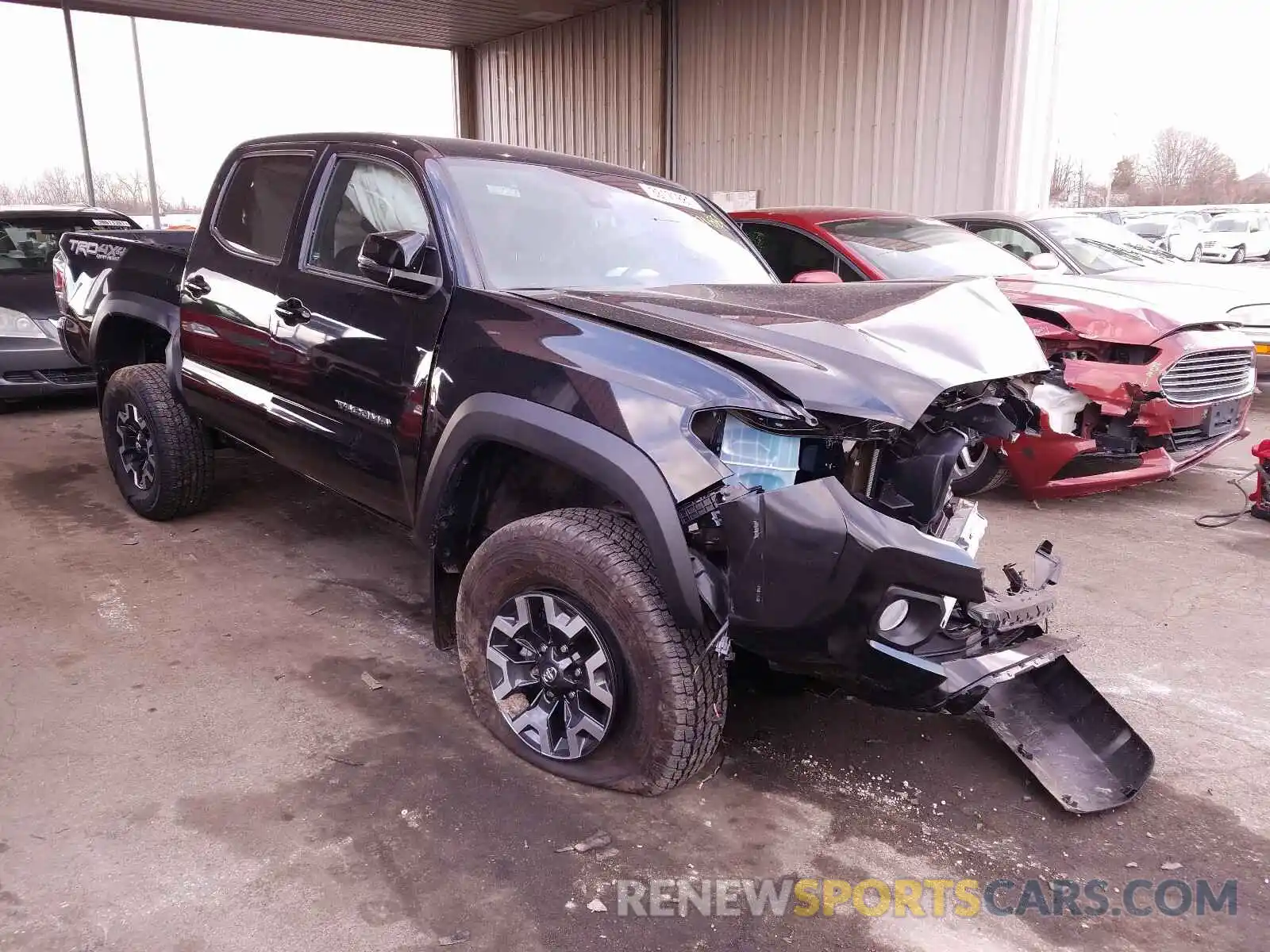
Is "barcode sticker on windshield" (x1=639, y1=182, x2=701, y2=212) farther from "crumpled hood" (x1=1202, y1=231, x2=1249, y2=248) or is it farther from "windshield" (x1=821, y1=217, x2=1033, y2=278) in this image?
"crumpled hood" (x1=1202, y1=231, x2=1249, y2=248)

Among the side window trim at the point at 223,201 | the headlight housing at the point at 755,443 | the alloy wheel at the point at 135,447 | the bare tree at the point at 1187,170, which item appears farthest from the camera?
the bare tree at the point at 1187,170

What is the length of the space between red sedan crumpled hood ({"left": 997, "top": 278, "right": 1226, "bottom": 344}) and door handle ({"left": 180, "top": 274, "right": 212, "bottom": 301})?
4.23 m

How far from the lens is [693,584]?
229 centimetres

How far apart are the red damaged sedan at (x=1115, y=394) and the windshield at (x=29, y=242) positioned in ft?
22.1

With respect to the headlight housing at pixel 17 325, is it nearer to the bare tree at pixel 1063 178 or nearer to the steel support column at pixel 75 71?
the steel support column at pixel 75 71

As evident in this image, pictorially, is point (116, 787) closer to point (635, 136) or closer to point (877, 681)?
point (877, 681)

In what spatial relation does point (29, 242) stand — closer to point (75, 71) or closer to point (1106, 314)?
point (75, 71)

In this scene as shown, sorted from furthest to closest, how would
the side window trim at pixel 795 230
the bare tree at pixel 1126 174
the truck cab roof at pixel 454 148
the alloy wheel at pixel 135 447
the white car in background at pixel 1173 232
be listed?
the bare tree at pixel 1126 174, the white car in background at pixel 1173 232, the side window trim at pixel 795 230, the alloy wheel at pixel 135 447, the truck cab roof at pixel 454 148

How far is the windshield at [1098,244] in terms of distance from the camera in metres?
6.92

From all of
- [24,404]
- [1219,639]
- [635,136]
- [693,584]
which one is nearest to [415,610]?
[693,584]

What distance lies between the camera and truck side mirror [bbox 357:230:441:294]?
2906mm

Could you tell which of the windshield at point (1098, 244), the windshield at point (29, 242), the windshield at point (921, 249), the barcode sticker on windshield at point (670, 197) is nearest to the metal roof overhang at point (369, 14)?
the windshield at point (29, 242)

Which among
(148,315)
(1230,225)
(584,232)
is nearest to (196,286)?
(148,315)

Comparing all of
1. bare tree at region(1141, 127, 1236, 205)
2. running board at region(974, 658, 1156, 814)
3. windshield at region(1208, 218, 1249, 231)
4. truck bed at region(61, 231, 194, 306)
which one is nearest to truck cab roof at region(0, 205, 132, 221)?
truck bed at region(61, 231, 194, 306)
